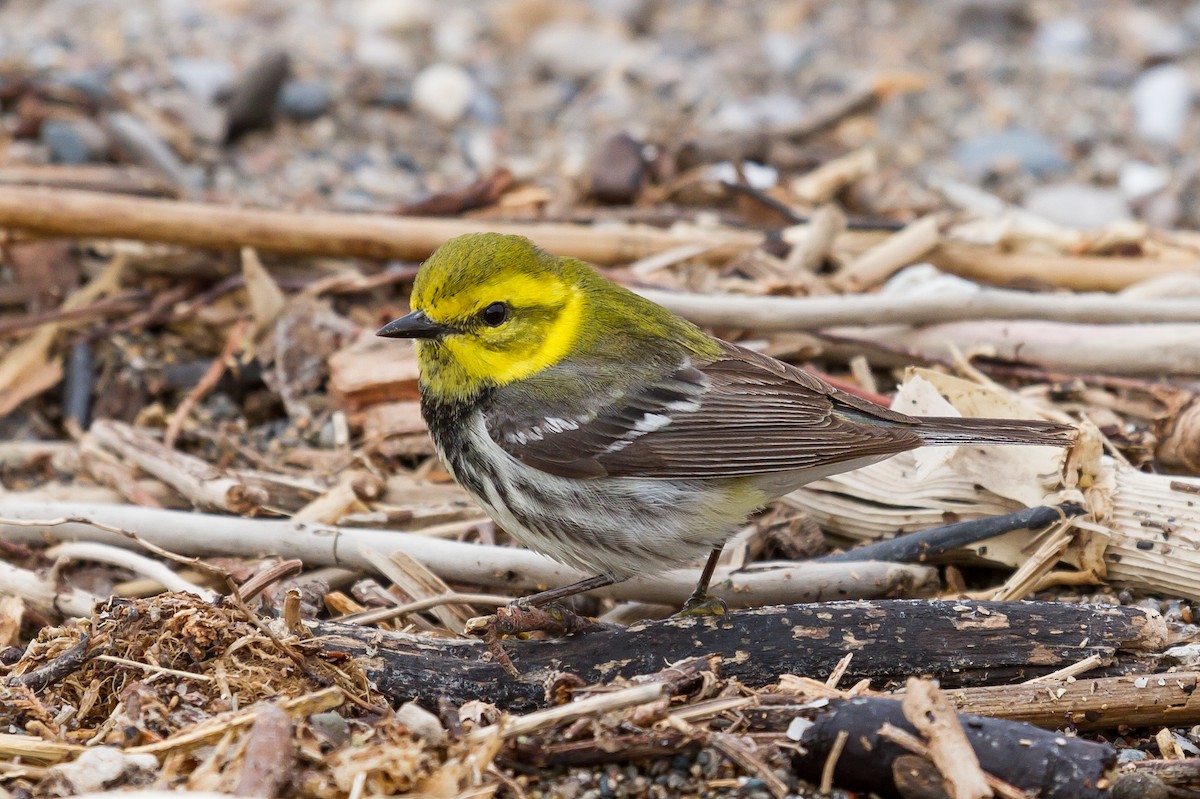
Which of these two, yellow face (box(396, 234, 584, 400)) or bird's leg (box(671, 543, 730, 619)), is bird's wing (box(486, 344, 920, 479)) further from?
bird's leg (box(671, 543, 730, 619))

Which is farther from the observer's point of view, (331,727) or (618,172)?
(618,172)

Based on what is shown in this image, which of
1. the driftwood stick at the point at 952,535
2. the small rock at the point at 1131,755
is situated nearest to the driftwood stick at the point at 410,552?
the driftwood stick at the point at 952,535

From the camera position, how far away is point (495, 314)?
156 inches

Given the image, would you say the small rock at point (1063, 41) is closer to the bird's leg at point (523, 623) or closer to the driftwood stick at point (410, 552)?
the driftwood stick at point (410, 552)

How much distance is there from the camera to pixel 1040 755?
2777 mm

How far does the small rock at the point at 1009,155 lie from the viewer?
7.84 meters

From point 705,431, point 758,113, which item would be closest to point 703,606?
point 705,431

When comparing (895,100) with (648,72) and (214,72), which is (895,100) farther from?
(214,72)

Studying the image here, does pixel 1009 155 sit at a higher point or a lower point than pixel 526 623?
higher

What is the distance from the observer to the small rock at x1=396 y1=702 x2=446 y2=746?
280 centimetres

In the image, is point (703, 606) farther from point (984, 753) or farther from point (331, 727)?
point (331, 727)

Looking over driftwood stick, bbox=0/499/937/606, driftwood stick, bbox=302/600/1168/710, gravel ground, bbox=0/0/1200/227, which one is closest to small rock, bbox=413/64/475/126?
gravel ground, bbox=0/0/1200/227

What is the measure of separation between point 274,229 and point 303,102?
2.33 meters

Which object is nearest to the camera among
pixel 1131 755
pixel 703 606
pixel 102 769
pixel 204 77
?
pixel 102 769
